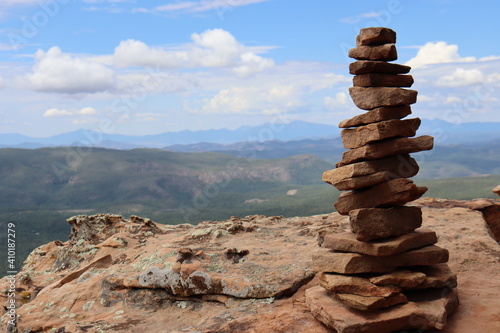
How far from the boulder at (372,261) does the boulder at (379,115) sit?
14.0 ft

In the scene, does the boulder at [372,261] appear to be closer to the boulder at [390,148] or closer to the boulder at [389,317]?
the boulder at [389,317]

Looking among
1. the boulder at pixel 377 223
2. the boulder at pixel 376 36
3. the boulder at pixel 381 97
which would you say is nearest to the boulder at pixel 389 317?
the boulder at pixel 377 223

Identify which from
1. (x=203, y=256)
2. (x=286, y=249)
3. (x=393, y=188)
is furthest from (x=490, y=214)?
(x=203, y=256)

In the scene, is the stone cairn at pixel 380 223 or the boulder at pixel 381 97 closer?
the stone cairn at pixel 380 223

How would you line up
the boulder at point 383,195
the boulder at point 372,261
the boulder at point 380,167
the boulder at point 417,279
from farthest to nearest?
the boulder at point 380,167, the boulder at point 383,195, the boulder at point 372,261, the boulder at point 417,279

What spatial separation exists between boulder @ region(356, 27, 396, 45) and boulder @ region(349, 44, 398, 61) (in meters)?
0.24

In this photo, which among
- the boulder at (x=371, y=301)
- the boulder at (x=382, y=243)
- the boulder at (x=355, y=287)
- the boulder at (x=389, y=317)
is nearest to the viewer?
the boulder at (x=389, y=317)

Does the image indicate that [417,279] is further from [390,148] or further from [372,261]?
[390,148]

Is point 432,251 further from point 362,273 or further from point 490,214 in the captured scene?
point 490,214

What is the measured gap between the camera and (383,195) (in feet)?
45.5

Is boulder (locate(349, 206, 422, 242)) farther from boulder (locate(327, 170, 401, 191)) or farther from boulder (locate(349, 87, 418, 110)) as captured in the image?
boulder (locate(349, 87, 418, 110))

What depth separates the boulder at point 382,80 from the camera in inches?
563

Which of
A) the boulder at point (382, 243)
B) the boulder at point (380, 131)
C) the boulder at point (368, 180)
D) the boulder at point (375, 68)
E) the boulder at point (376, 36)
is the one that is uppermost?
the boulder at point (376, 36)

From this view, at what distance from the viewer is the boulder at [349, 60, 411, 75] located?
561 inches
